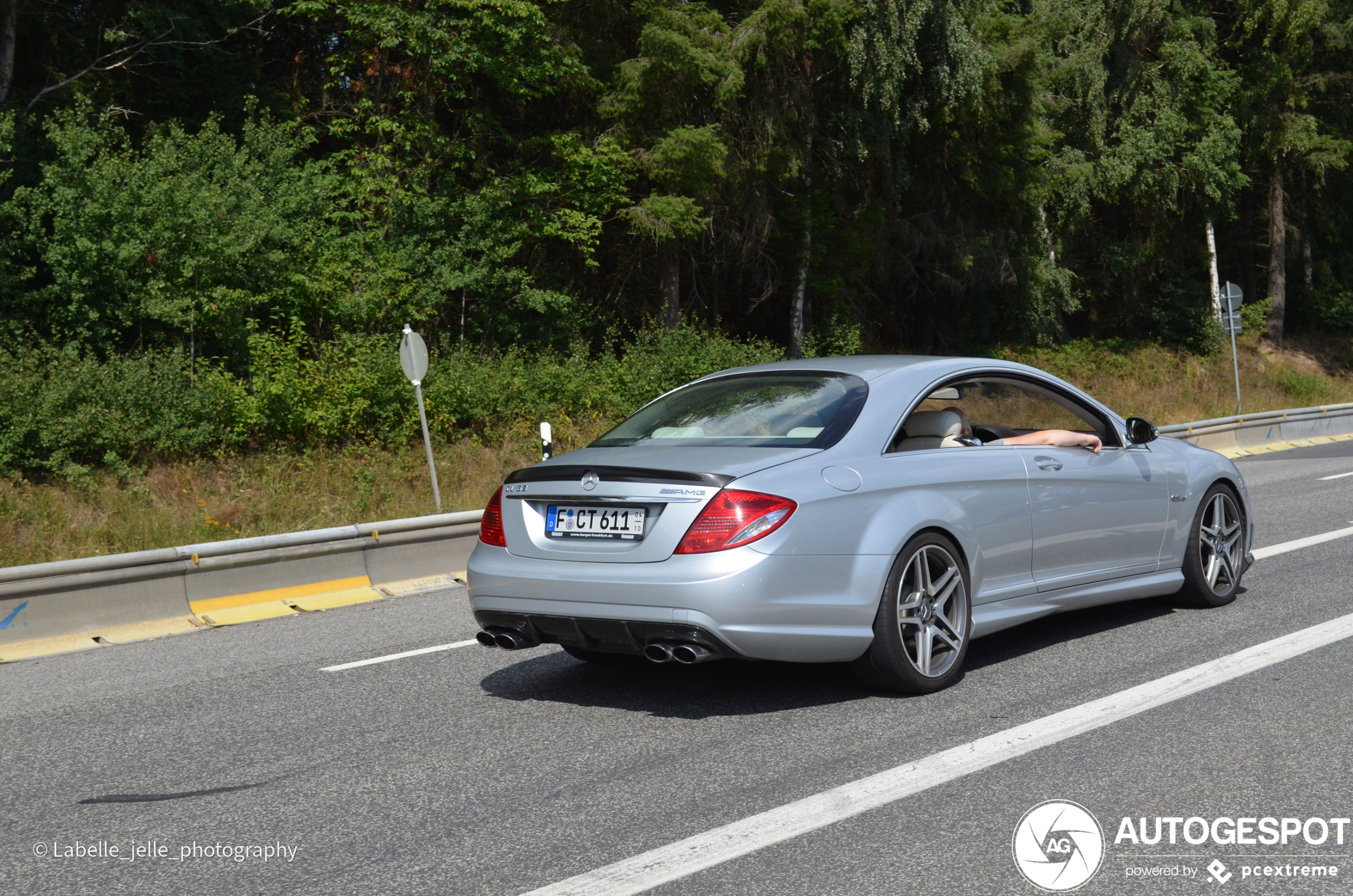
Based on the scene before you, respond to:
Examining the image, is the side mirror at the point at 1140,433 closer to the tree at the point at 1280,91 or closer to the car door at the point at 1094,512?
the car door at the point at 1094,512

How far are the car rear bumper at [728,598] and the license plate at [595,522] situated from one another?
13cm

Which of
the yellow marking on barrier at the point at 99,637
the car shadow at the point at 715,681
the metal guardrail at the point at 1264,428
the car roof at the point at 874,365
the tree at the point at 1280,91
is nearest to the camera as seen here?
the car shadow at the point at 715,681

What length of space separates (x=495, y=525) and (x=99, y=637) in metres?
4.45

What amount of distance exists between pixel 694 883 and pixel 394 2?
1974 cm

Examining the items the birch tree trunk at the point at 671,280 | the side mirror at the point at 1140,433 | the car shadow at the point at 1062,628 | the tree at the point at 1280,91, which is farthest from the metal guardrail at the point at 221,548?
the tree at the point at 1280,91

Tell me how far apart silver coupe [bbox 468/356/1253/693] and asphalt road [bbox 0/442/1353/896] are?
37 centimetres

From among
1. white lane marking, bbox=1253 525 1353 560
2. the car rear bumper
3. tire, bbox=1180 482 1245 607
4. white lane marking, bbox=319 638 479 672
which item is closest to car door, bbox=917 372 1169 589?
tire, bbox=1180 482 1245 607

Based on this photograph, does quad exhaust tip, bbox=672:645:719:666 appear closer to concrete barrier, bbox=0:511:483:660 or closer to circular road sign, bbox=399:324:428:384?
concrete barrier, bbox=0:511:483:660

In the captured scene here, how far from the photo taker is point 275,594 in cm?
945

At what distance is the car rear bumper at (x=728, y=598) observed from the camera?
15.6 feet

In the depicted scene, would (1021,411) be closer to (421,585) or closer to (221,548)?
(421,585)

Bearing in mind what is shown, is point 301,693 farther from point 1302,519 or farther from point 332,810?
point 1302,519

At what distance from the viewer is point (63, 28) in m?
21.0

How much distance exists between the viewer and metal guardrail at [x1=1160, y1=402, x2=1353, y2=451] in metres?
21.5
